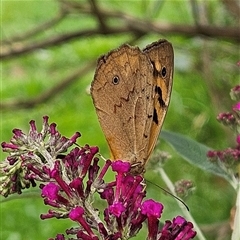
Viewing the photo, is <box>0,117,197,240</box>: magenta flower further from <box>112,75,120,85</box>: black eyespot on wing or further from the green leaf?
the green leaf

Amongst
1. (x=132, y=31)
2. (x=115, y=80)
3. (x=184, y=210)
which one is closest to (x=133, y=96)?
(x=115, y=80)

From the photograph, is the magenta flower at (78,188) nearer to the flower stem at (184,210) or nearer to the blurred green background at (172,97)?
the flower stem at (184,210)

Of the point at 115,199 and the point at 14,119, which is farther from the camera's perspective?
the point at 14,119

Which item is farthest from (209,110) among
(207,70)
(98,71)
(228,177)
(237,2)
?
(98,71)

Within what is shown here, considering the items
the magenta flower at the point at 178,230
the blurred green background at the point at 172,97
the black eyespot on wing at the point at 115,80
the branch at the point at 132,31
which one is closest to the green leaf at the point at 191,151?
the blurred green background at the point at 172,97

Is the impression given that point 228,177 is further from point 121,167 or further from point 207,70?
point 207,70

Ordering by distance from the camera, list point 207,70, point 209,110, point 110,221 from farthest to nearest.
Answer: point 209,110 < point 207,70 < point 110,221

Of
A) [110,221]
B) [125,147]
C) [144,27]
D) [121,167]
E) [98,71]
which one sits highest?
[144,27]
